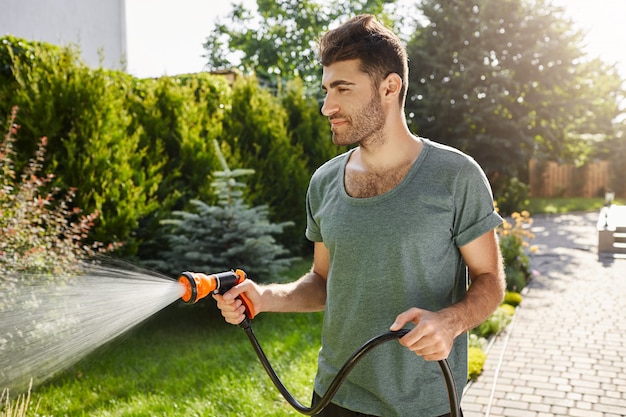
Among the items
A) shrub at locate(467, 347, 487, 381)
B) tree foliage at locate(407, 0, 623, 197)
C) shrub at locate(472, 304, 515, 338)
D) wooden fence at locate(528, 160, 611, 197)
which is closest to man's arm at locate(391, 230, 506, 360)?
shrub at locate(467, 347, 487, 381)

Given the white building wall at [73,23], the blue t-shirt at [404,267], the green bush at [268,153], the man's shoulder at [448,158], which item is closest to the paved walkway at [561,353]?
the blue t-shirt at [404,267]

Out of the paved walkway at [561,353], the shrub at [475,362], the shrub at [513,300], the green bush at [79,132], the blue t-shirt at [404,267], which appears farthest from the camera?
the shrub at [513,300]

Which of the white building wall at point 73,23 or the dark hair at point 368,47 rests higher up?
the white building wall at point 73,23

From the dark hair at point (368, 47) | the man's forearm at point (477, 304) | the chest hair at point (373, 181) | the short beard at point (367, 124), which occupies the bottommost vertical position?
the man's forearm at point (477, 304)

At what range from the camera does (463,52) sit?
18.4 m

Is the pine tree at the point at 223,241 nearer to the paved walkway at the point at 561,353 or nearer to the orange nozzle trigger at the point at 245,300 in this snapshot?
the paved walkway at the point at 561,353

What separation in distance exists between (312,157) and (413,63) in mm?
9187

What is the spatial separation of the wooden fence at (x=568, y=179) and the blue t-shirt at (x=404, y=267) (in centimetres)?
2520

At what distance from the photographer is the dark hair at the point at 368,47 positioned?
1.78 meters

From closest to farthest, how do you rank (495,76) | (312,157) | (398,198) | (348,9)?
1. (398,198)
2. (312,157)
3. (495,76)
4. (348,9)

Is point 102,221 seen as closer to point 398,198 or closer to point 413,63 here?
point 398,198

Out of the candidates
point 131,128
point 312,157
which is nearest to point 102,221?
point 131,128

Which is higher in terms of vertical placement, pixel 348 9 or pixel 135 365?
pixel 348 9

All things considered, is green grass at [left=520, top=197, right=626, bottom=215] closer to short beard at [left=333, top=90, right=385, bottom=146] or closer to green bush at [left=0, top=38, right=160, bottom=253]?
green bush at [left=0, top=38, right=160, bottom=253]
